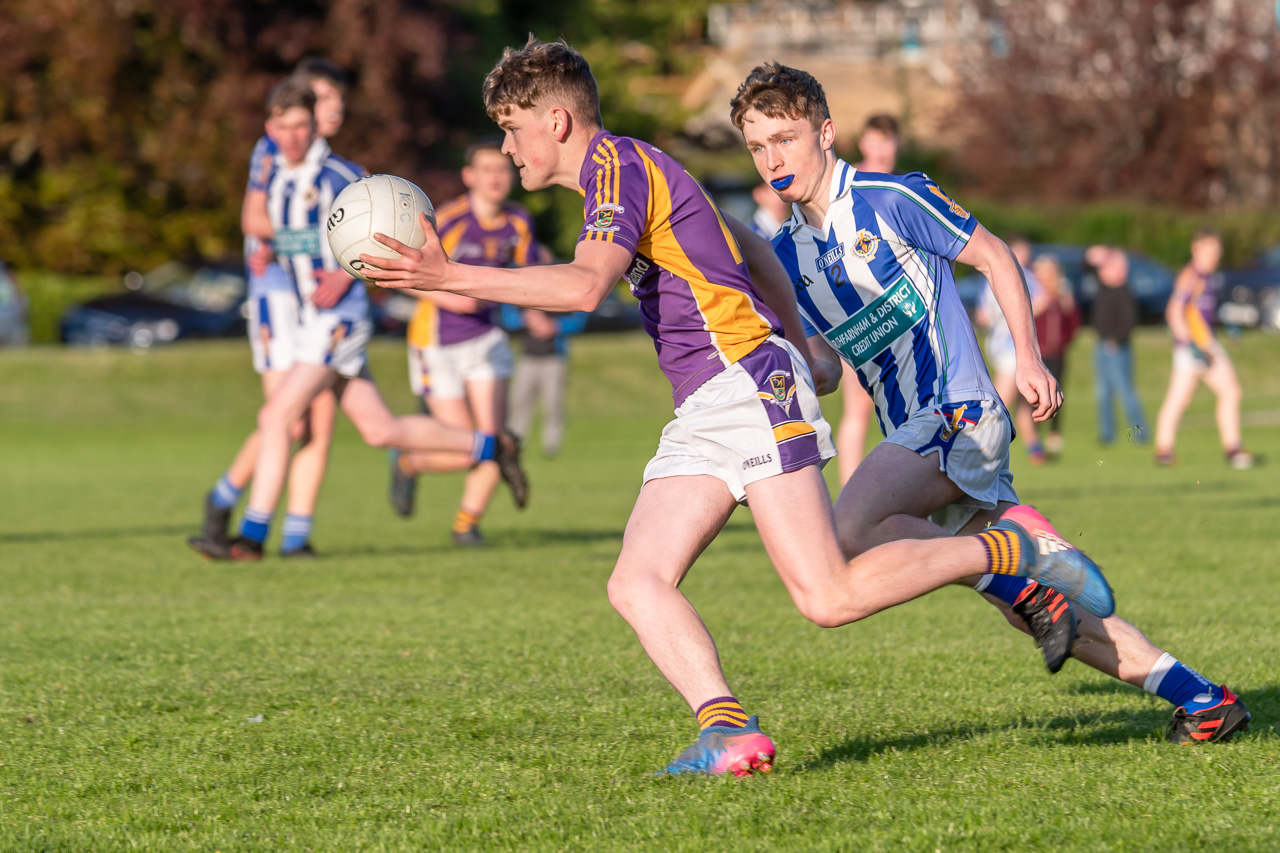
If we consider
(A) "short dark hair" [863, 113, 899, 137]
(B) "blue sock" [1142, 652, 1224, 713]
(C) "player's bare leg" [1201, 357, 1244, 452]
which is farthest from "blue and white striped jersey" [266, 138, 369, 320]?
(C) "player's bare leg" [1201, 357, 1244, 452]

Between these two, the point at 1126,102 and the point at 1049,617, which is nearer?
the point at 1049,617

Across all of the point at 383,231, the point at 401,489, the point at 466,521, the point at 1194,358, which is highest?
the point at 383,231

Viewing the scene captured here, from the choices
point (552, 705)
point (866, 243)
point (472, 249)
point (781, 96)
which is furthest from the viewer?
point (472, 249)

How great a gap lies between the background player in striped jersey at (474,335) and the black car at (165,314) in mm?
20489

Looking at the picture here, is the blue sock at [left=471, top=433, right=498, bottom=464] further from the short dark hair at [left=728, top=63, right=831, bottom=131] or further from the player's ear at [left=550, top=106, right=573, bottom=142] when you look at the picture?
the player's ear at [left=550, top=106, right=573, bottom=142]

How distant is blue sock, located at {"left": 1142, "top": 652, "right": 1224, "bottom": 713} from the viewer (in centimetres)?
464

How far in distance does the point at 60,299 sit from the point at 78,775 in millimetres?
29345

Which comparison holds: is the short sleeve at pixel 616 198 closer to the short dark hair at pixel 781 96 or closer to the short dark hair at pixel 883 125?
the short dark hair at pixel 781 96

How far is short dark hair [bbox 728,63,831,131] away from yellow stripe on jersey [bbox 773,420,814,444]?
3.52ft

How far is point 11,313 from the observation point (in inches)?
1132

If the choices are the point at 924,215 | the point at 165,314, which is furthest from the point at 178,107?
the point at 924,215

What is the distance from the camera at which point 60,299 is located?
31.9 meters

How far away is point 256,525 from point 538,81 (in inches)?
214

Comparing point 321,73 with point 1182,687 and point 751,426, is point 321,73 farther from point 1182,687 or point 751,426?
point 1182,687
